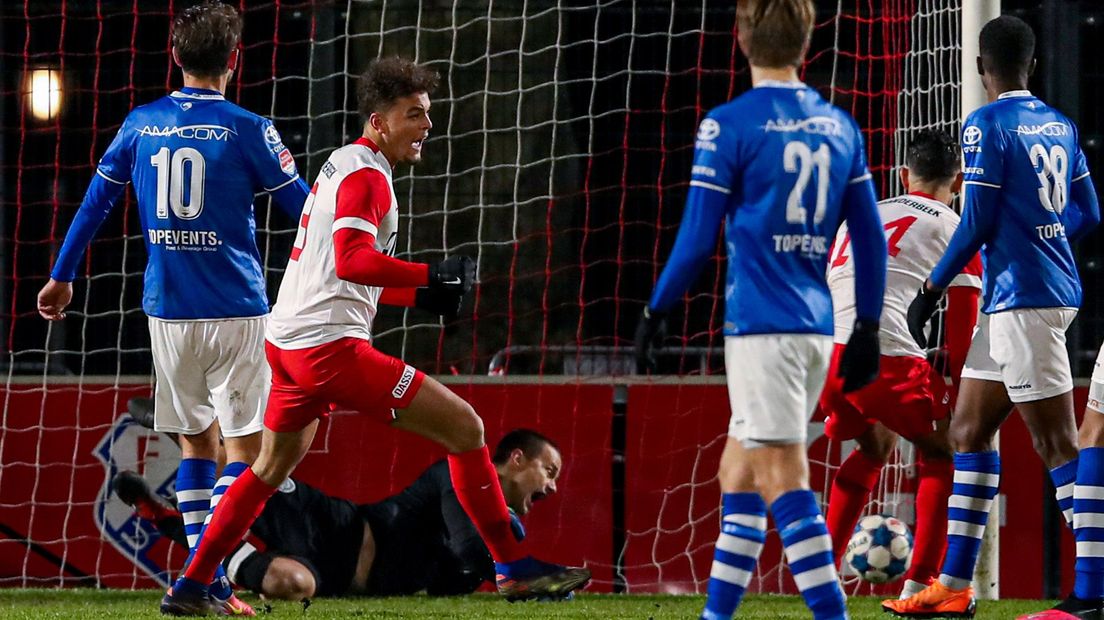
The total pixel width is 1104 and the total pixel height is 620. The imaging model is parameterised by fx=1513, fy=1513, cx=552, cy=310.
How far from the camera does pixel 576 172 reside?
8484mm

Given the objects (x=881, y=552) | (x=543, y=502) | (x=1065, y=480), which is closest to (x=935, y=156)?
(x=1065, y=480)

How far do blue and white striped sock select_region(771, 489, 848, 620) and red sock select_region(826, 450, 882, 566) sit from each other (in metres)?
1.75

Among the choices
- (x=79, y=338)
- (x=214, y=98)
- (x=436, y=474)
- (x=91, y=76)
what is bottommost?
(x=436, y=474)

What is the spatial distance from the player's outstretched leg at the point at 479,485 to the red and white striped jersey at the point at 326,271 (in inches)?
11.7

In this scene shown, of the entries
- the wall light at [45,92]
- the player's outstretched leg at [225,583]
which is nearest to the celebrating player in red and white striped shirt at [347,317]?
the player's outstretched leg at [225,583]

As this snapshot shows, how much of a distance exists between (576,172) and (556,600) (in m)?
3.30

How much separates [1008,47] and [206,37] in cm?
257

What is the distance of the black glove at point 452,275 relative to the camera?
4.39 metres

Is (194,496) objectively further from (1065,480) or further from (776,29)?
(1065,480)

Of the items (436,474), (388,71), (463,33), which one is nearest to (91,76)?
(463,33)

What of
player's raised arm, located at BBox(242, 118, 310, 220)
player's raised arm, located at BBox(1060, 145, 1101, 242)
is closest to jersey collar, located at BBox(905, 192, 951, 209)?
player's raised arm, located at BBox(1060, 145, 1101, 242)

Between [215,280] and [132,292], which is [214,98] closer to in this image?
[215,280]

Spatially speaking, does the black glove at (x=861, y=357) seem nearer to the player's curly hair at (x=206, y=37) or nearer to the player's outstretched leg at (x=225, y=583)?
the player's outstretched leg at (x=225, y=583)

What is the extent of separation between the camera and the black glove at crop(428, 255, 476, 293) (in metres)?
4.39
